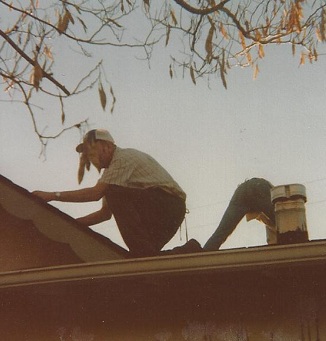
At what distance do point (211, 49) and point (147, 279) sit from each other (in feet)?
6.90

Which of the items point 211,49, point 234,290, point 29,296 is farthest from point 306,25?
point 29,296

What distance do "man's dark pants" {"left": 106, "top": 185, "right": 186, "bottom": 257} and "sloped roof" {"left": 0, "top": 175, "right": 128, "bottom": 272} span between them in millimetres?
148

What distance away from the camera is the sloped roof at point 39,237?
4.59m

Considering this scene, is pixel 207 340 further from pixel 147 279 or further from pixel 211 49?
pixel 211 49

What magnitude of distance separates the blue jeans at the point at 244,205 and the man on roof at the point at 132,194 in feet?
1.56

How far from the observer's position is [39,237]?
193 inches

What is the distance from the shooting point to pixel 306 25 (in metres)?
5.71

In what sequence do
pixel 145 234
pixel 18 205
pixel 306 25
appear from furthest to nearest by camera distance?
pixel 306 25 < pixel 145 234 < pixel 18 205

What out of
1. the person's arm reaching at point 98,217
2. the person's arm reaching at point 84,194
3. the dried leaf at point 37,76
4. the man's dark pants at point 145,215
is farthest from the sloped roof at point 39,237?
the dried leaf at point 37,76

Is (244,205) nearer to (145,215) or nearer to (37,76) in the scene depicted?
(145,215)

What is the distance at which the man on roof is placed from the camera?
4.96 metres

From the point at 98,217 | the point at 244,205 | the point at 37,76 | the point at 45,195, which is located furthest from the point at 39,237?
the point at 244,205

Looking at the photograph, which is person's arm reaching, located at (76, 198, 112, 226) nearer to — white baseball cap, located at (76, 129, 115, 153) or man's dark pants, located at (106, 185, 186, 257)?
man's dark pants, located at (106, 185, 186, 257)

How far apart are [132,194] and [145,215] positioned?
0.62 ft
